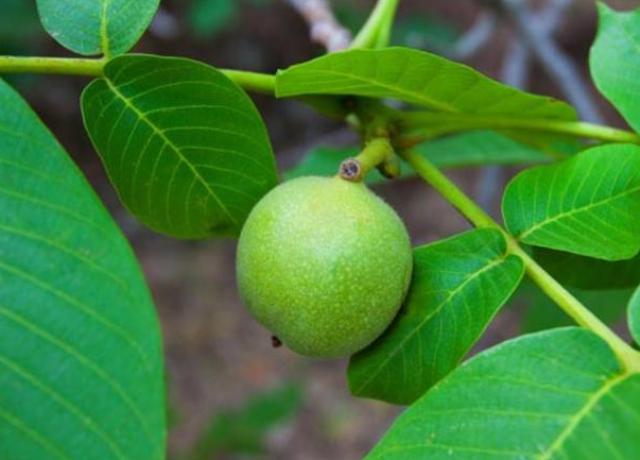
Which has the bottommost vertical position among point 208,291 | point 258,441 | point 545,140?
point 208,291

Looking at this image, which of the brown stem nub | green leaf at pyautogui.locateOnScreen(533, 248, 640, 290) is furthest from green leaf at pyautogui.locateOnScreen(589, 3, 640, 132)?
the brown stem nub

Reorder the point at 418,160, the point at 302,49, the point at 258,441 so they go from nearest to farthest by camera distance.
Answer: the point at 418,160, the point at 258,441, the point at 302,49

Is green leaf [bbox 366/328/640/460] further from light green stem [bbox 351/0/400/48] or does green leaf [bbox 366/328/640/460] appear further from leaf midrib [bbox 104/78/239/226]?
light green stem [bbox 351/0/400/48]

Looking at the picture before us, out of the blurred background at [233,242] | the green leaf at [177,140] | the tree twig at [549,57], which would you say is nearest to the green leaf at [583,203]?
the green leaf at [177,140]

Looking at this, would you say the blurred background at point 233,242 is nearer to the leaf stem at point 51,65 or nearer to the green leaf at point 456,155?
the green leaf at point 456,155

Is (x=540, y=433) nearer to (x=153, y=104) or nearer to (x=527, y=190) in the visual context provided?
(x=527, y=190)

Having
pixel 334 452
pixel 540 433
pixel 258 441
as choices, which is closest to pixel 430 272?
pixel 540 433
